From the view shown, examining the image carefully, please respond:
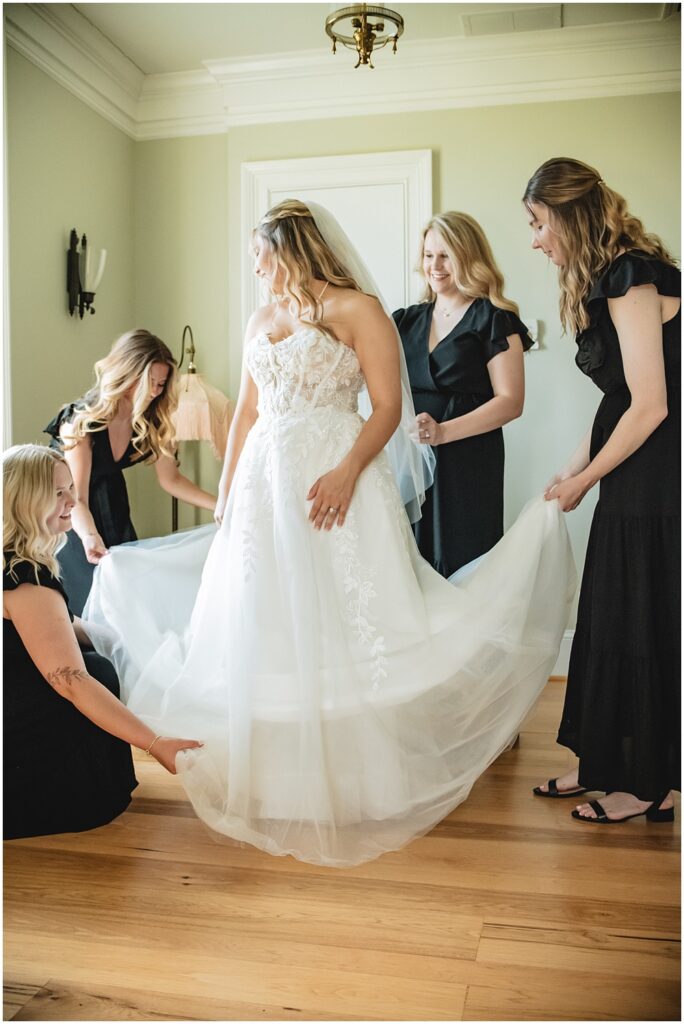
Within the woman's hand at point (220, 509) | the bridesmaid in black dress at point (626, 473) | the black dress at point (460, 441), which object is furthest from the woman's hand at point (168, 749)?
the black dress at point (460, 441)

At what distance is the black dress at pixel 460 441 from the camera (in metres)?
3.18

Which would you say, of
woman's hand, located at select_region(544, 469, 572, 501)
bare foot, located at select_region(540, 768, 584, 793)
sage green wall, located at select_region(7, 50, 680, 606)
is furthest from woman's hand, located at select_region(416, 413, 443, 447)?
sage green wall, located at select_region(7, 50, 680, 606)

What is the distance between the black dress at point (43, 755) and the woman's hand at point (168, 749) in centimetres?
27

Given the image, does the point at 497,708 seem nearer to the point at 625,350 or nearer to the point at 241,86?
the point at 625,350

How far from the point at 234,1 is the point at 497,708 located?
319 centimetres

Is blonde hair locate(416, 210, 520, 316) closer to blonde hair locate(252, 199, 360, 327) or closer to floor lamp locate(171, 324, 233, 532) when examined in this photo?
blonde hair locate(252, 199, 360, 327)

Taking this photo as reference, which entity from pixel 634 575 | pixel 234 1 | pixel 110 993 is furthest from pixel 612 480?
pixel 234 1

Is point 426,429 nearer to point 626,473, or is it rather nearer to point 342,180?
point 626,473

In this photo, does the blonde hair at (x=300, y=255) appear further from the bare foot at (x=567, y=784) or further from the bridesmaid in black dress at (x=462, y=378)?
the bare foot at (x=567, y=784)

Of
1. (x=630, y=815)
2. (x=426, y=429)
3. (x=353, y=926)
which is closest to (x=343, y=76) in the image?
(x=426, y=429)

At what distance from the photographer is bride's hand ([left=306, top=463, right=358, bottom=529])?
2.39 meters

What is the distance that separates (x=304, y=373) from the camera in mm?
2486

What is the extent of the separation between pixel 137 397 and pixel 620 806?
7.16 ft

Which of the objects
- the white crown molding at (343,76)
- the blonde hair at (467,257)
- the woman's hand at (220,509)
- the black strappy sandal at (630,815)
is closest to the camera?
the black strappy sandal at (630,815)
